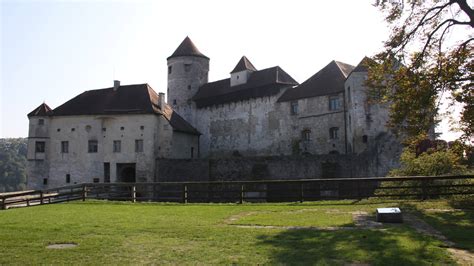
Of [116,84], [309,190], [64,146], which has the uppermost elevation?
[116,84]

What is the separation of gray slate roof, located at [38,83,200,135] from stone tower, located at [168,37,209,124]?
27.9 ft

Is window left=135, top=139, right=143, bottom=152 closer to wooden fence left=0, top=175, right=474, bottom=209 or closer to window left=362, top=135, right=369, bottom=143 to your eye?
wooden fence left=0, top=175, right=474, bottom=209

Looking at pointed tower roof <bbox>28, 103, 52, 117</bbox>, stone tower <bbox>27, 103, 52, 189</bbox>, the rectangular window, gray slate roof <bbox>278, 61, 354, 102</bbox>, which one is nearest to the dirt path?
gray slate roof <bbox>278, 61, 354, 102</bbox>

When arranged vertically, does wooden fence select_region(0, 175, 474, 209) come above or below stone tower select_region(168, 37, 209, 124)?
below

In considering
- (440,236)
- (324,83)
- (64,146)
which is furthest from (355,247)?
(64,146)

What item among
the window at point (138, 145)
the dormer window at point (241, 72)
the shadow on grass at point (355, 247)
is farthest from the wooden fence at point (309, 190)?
the dormer window at point (241, 72)

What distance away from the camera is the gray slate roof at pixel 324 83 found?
122ft

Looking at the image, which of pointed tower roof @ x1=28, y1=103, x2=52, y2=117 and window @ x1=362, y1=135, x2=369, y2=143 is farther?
pointed tower roof @ x1=28, y1=103, x2=52, y2=117

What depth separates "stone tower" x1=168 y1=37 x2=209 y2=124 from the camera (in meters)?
50.8

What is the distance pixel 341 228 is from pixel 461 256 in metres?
2.78

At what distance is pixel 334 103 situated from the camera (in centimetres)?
3703

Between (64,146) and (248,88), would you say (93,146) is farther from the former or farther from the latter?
(248,88)

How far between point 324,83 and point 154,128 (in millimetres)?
15827

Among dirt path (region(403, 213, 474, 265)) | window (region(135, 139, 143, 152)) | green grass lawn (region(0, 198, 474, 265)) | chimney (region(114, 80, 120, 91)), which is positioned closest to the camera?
dirt path (region(403, 213, 474, 265))
